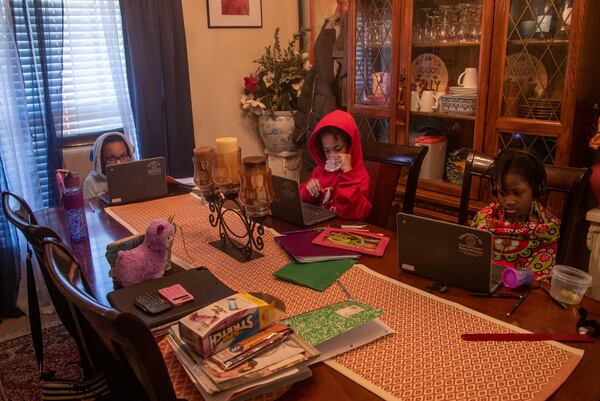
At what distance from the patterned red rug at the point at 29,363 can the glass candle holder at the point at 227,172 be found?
111 cm

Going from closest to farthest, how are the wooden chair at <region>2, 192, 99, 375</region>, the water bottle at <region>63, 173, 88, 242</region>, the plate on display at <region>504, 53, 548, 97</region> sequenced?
the wooden chair at <region>2, 192, 99, 375</region> → the water bottle at <region>63, 173, 88, 242</region> → the plate on display at <region>504, 53, 548, 97</region>

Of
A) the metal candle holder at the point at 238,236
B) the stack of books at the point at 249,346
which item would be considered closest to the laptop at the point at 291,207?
the metal candle holder at the point at 238,236

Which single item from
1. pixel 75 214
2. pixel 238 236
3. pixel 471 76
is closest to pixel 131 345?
pixel 238 236

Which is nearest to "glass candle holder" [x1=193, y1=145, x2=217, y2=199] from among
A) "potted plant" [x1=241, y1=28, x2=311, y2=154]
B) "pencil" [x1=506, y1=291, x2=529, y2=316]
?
"pencil" [x1=506, y1=291, x2=529, y2=316]

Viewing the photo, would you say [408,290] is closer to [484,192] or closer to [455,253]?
[455,253]

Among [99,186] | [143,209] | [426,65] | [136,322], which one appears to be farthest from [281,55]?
[136,322]

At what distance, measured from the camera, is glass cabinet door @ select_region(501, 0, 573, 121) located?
84.0 inches

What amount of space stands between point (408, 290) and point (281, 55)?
105 inches

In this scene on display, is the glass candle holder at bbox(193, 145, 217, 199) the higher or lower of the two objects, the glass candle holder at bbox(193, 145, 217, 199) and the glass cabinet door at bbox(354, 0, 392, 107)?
the lower

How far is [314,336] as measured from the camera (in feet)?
3.32

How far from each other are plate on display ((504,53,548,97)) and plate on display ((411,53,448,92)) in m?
0.43

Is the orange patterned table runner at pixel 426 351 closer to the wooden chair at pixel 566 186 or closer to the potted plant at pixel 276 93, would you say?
the wooden chair at pixel 566 186

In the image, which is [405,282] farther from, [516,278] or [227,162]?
[227,162]

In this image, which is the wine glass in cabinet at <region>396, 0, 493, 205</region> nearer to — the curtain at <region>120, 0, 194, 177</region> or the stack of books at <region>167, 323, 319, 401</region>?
the curtain at <region>120, 0, 194, 177</region>
